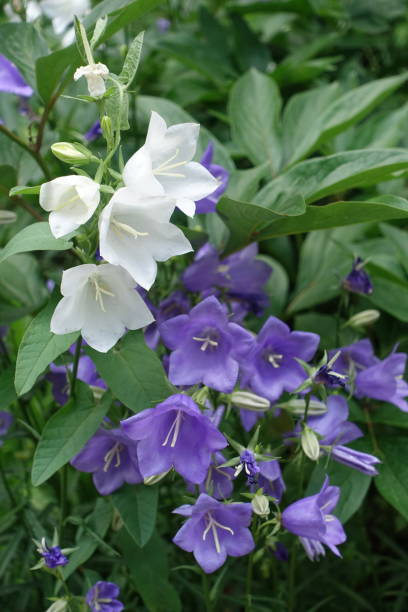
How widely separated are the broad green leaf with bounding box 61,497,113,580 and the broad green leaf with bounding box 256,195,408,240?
546 millimetres

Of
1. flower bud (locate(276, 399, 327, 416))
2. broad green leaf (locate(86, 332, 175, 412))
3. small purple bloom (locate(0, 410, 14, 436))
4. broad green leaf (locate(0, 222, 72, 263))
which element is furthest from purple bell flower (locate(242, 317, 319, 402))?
small purple bloom (locate(0, 410, 14, 436))

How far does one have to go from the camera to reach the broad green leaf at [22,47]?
4.13 feet

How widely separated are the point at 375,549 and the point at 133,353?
41.7 inches

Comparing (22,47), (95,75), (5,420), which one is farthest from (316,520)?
(22,47)

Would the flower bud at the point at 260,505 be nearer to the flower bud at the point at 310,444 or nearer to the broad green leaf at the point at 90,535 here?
the flower bud at the point at 310,444

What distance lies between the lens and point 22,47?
1.27 metres

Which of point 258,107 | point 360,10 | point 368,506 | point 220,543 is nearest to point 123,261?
point 220,543

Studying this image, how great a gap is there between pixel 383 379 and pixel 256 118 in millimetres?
708

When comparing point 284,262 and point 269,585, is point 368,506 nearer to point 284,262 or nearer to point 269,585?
point 269,585

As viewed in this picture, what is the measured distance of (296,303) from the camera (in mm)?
1621

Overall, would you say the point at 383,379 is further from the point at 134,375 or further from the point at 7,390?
the point at 7,390

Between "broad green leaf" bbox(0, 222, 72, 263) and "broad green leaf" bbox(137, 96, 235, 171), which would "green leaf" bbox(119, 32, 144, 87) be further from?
"broad green leaf" bbox(137, 96, 235, 171)

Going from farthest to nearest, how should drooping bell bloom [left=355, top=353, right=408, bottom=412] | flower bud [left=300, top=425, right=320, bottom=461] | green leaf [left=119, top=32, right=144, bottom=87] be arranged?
drooping bell bloom [left=355, top=353, right=408, bottom=412], flower bud [left=300, top=425, right=320, bottom=461], green leaf [left=119, top=32, right=144, bottom=87]

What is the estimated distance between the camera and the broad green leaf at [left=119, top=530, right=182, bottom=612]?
1138 millimetres
